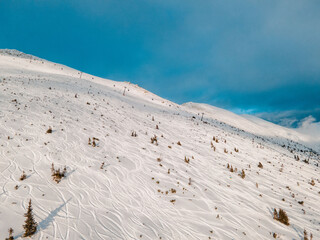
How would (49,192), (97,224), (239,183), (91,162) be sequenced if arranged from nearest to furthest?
(97,224) → (49,192) → (91,162) → (239,183)

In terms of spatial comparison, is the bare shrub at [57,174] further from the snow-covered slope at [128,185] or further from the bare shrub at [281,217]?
the bare shrub at [281,217]

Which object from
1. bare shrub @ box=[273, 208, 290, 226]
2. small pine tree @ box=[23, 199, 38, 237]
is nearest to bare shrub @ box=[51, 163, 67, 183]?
small pine tree @ box=[23, 199, 38, 237]

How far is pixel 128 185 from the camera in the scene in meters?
7.66

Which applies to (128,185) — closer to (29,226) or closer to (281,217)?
(29,226)

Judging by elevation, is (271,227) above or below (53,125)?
below

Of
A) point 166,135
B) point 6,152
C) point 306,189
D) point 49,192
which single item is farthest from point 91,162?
point 306,189

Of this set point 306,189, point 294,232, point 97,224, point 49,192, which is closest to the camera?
point 97,224

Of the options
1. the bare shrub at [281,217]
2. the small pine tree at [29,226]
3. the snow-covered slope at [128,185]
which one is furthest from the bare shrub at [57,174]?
the bare shrub at [281,217]

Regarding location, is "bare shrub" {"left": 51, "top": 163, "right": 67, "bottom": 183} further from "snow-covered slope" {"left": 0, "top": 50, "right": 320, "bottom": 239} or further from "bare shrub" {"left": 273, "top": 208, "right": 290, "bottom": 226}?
"bare shrub" {"left": 273, "top": 208, "right": 290, "bottom": 226}

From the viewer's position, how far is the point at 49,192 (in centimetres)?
605

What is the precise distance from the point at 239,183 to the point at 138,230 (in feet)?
23.8

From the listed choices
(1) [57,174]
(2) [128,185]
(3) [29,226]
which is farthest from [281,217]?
(1) [57,174]

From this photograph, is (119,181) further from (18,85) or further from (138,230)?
(18,85)

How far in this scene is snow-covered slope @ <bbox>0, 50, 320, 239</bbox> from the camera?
5504mm
